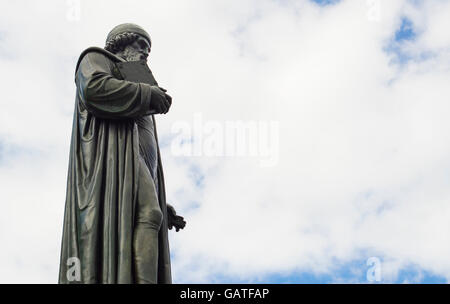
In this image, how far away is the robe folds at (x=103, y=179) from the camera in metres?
12.9

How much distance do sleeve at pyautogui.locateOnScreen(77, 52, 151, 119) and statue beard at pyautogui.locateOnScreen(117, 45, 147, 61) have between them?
3.72 ft

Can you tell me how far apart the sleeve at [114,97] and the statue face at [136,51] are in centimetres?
116

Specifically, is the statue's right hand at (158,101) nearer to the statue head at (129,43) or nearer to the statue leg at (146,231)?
the statue leg at (146,231)

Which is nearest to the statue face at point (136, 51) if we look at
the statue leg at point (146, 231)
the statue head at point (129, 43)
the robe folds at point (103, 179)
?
the statue head at point (129, 43)

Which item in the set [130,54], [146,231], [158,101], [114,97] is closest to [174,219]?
[146,231]

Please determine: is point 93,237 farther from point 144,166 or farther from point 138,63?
point 138,63

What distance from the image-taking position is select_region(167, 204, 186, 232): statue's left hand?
49.0 feet

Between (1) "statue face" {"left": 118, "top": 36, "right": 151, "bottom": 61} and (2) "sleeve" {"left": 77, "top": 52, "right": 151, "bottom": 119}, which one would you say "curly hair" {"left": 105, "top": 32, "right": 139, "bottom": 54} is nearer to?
(1) "statue face" {"left": 118, "top": 36, "right": 151, "bottom": 61}

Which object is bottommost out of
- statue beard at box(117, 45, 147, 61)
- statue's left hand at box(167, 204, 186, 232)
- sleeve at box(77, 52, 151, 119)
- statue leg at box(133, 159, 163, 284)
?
statue leg at box(133, 159, 163, 284)

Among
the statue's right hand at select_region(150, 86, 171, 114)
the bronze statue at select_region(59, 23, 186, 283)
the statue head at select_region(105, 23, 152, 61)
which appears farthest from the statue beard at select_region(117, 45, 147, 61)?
the statue's right hand at select_region(150, 86, 171, 114)

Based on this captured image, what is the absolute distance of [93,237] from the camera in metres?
13.0

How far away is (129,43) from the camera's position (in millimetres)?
15109
